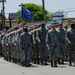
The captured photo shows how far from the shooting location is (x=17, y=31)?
24438mm

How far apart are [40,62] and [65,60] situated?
61.3 inches

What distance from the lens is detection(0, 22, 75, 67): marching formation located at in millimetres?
22192

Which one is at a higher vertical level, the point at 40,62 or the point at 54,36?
the point at 54,36

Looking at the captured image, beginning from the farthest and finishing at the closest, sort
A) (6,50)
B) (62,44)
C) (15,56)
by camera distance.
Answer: (6,50), (15,56), (62,44)

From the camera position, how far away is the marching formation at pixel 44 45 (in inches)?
874

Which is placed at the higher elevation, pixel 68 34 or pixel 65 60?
pixel 68 34

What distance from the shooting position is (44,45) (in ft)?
78.4

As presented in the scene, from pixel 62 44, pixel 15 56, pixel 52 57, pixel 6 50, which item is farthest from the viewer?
pixel 6 50

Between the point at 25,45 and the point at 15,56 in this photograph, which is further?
the point at 15,56

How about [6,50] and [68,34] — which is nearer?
[68,34]

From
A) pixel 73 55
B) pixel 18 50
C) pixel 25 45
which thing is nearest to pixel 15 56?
pixel 18 50

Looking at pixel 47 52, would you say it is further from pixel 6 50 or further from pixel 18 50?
pixel 6 50

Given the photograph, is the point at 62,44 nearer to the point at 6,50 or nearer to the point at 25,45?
the point at 25,45

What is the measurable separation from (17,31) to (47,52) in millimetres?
1938
